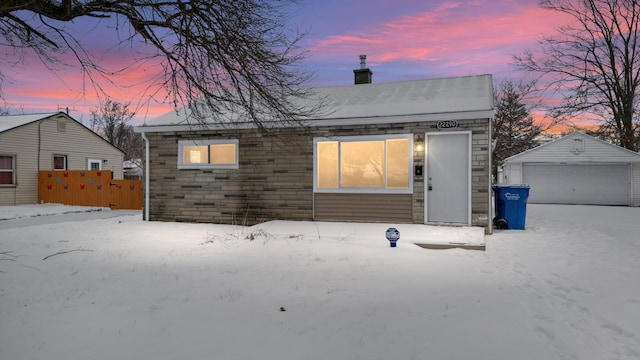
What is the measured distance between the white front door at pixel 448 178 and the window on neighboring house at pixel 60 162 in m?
18.3

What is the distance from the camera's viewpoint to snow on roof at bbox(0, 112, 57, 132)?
1737 cm

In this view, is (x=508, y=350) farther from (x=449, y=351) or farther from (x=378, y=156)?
(x=378, y=156)

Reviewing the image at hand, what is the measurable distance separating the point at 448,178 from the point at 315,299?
5.61 m

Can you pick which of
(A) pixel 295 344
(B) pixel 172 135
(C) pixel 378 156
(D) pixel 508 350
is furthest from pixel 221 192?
(D) pixel 508 350

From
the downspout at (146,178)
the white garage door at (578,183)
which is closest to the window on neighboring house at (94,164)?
the downspout at (146,178)

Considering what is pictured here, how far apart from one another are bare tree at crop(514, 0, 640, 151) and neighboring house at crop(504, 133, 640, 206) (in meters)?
2.26

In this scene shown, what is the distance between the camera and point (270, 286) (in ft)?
15.9

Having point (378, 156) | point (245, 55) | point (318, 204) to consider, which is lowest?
point (318, 204)

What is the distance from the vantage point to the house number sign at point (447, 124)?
8.85 metres

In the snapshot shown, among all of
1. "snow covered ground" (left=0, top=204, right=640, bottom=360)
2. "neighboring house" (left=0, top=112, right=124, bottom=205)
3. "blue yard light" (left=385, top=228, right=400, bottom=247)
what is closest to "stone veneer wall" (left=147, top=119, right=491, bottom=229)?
"snow covered ground" (left=0, top=204, right=640, bottom=360)

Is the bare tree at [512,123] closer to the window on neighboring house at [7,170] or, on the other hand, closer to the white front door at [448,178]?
the white front door at [448,178]

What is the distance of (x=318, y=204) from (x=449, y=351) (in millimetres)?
6913

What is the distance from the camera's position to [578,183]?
20000 millimetres

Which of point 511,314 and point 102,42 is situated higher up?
point 102,42
